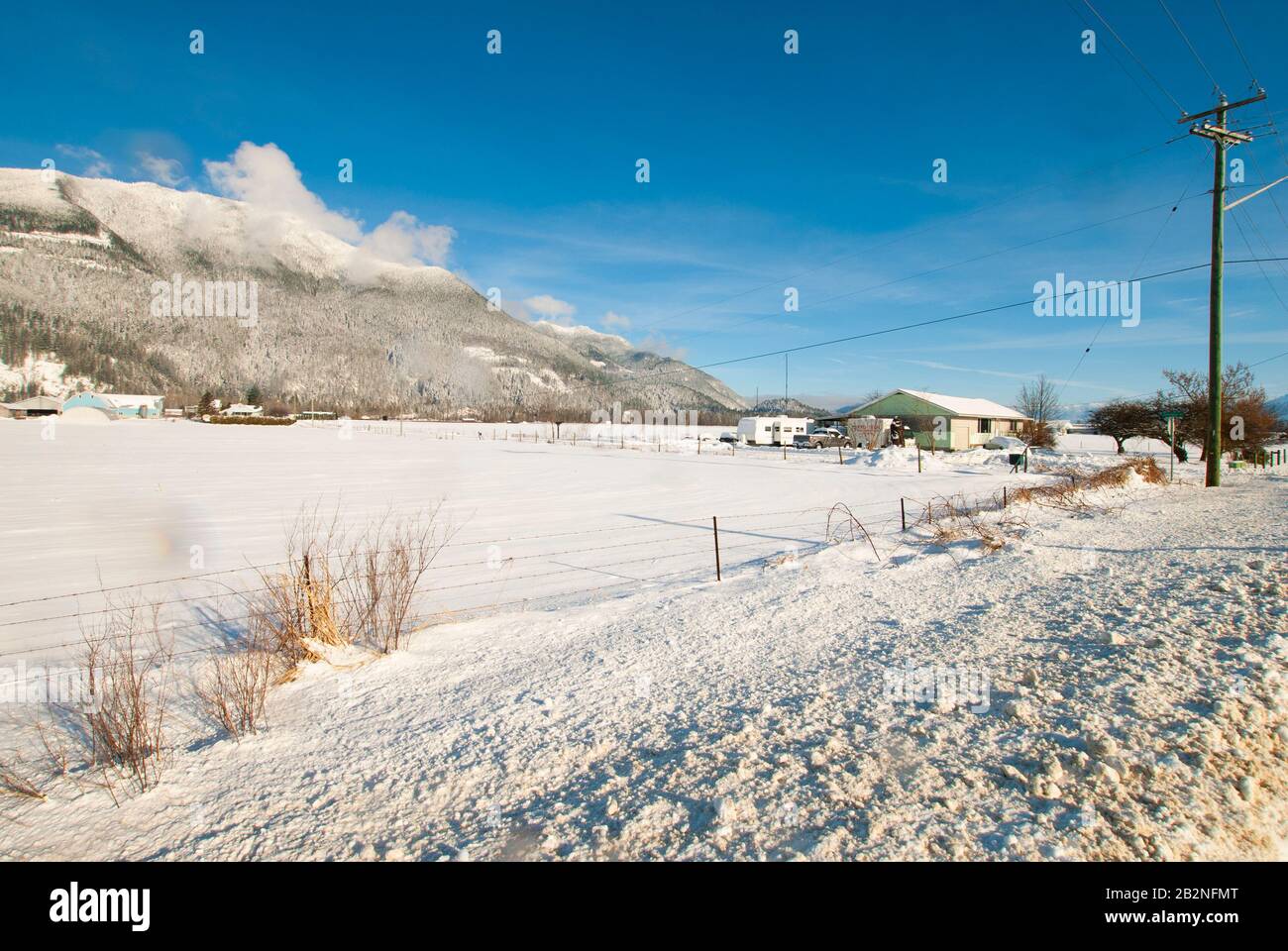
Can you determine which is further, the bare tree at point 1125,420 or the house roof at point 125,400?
the house roof at point 125,400

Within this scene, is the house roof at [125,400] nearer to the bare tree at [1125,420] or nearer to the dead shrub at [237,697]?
the dead shrub at [237,697]

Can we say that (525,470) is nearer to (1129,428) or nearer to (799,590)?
(799,590)

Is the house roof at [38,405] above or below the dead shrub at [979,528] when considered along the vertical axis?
above

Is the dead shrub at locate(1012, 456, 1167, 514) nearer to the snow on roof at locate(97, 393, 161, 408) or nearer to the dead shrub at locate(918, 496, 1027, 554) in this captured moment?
the dead shrub at locate(918, 496, 1027, 554)

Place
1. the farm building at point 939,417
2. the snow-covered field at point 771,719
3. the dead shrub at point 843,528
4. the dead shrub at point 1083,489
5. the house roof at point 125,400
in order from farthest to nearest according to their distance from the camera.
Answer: the house roof at point 125,400 → the farm building at point 939,417 → the dead shrub at point 1083,489 → the dead shrub at point 843,528 → the snow-covered field at point 771,719

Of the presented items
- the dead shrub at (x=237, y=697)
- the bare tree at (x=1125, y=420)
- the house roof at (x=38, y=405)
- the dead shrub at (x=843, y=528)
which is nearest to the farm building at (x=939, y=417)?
the bare tree at (x=1125, y=420)

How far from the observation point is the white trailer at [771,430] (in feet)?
198

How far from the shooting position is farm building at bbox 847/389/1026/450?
52125 mm

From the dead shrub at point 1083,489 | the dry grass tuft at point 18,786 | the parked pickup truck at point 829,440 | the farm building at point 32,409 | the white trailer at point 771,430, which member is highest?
the farm building at point 32,409

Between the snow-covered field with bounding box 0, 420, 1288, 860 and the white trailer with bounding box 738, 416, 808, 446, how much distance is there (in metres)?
51.2

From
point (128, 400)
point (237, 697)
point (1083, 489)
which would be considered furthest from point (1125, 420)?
point (128, 400)

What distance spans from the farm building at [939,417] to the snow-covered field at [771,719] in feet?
150

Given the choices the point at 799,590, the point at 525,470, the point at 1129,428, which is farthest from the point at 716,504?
the point at 1129,428
